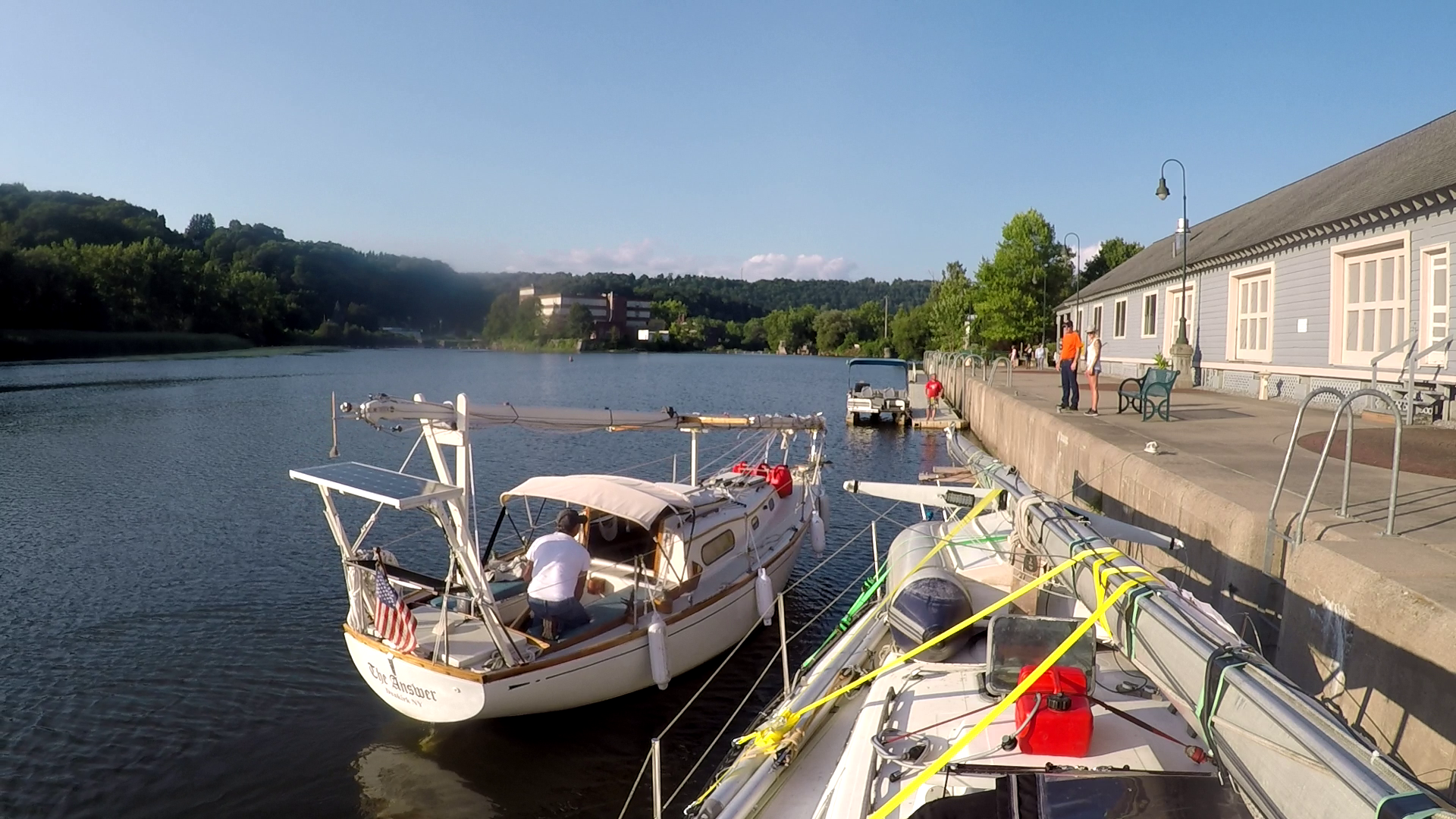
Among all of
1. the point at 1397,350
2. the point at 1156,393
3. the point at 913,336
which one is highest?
the point at 913,336

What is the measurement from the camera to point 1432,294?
16.1 meters

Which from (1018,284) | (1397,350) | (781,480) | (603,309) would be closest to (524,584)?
(781,480)

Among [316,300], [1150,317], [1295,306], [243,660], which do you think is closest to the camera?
[243,660]

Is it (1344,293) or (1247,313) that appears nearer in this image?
(1344,293)

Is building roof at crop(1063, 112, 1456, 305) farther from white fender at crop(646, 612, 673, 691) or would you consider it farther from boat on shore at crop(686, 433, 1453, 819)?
white fender at crop(646, 612, 673, 691)

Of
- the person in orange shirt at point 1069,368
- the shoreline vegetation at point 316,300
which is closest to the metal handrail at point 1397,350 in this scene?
the person in orange shirt at point 1069,368

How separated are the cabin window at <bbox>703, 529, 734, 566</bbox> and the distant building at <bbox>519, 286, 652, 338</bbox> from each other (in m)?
162

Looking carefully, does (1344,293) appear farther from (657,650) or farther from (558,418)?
(657,650)

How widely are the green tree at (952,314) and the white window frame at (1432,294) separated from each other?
54024 millimetres

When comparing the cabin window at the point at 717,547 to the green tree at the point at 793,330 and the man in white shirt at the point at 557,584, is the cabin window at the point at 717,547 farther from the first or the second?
the green tree at the point at 793,330

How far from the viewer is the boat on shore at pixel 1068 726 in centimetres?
348

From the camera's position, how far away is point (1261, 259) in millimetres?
22891

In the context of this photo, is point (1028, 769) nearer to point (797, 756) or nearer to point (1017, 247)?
point (797, 756)

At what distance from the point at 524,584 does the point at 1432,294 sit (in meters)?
16.7
